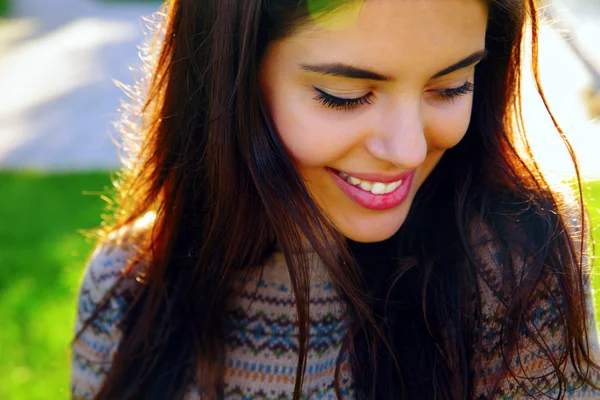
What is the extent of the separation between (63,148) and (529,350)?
4896 millimetres

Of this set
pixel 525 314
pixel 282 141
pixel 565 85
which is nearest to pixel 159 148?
pixel 282 141

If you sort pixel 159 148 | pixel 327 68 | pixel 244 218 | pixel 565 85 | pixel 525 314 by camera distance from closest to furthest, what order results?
1. pixel 327 68
2. pixel 525 314
3. pixel 244 218
4. pixel 159 148
5. pixel 565 85

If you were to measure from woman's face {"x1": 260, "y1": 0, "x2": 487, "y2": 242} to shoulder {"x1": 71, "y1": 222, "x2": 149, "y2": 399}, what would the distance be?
611 millimetres

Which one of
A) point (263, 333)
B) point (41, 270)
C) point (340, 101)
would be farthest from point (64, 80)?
point (340, 101)

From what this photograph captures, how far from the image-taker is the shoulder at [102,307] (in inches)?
78.5

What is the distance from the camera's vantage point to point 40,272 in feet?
13.3

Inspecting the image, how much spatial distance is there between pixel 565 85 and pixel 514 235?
283cm

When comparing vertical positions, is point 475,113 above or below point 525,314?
above

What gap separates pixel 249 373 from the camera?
1.86 m

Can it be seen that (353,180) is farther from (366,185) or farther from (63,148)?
(63,148)

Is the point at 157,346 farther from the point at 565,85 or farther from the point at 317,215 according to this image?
the point at 565,85

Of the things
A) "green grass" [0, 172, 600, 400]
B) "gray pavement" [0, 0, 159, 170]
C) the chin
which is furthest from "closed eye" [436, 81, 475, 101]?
"gray pavement" [0, 0, 159, 170]

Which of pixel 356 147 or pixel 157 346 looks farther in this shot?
pixel 157 346

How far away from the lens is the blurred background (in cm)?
314
